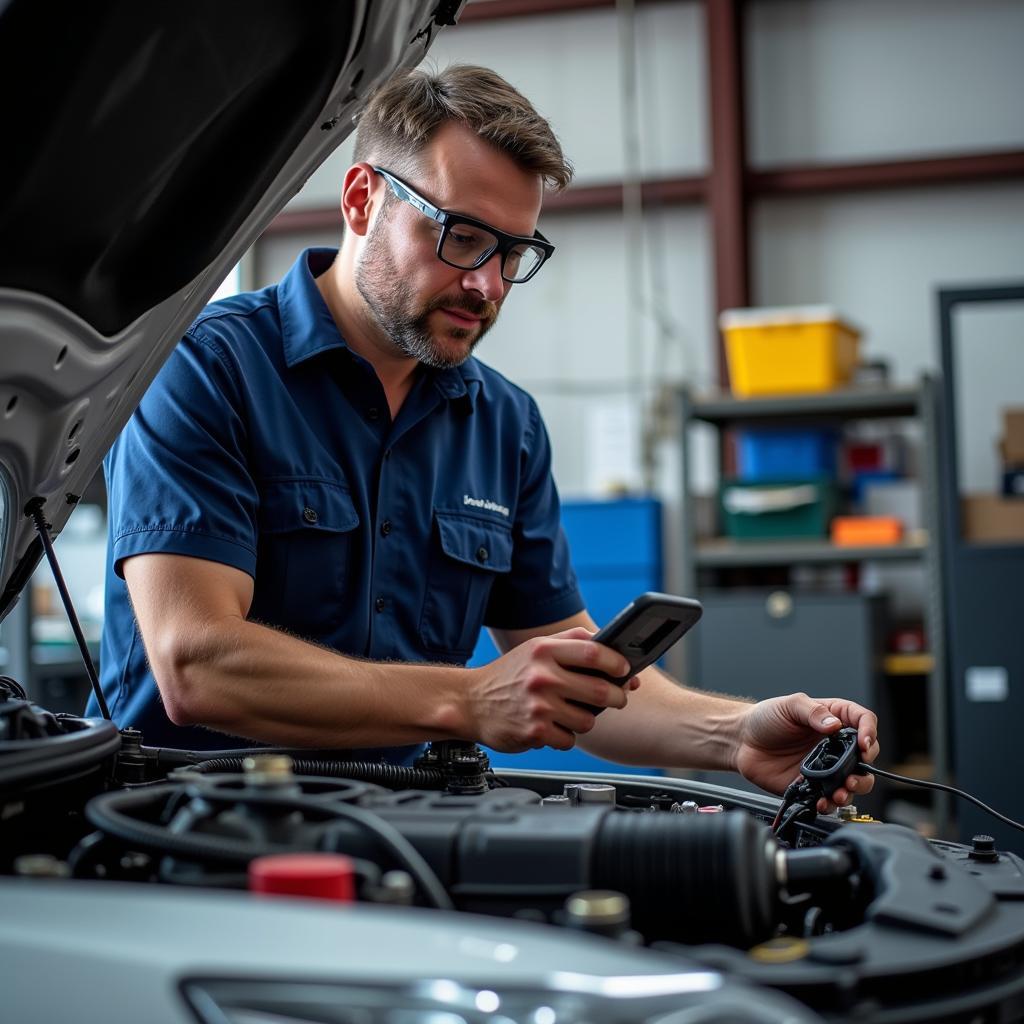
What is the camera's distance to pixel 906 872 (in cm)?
85

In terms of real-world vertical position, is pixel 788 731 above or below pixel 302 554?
below

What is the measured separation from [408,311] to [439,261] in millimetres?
72

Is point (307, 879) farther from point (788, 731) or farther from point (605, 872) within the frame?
point (788, 731)

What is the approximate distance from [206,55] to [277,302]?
2.15ft

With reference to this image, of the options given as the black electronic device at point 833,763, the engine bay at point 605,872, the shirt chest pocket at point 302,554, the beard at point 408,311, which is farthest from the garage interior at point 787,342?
the engine bay at point 605,872

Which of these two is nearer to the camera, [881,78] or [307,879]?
[307,879]

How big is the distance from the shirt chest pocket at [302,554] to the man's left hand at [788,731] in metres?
0.52

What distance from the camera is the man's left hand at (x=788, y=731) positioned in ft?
4.24

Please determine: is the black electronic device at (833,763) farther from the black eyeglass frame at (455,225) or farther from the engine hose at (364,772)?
the black eyeglass frame at (455,225)

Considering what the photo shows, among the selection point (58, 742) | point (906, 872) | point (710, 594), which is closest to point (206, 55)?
point (58, 742)

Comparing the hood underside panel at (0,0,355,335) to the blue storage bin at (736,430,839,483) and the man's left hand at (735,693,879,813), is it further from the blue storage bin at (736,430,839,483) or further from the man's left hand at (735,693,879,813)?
the blue storage bin at (736,430,839,483)

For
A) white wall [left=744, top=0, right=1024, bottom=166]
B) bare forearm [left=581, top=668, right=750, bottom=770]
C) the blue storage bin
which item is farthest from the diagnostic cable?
white wall [left=744, top=0, right=1024, bottom=166]

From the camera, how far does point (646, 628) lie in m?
1.16

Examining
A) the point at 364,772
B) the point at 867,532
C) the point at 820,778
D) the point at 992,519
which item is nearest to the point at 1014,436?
the point at 992,519
